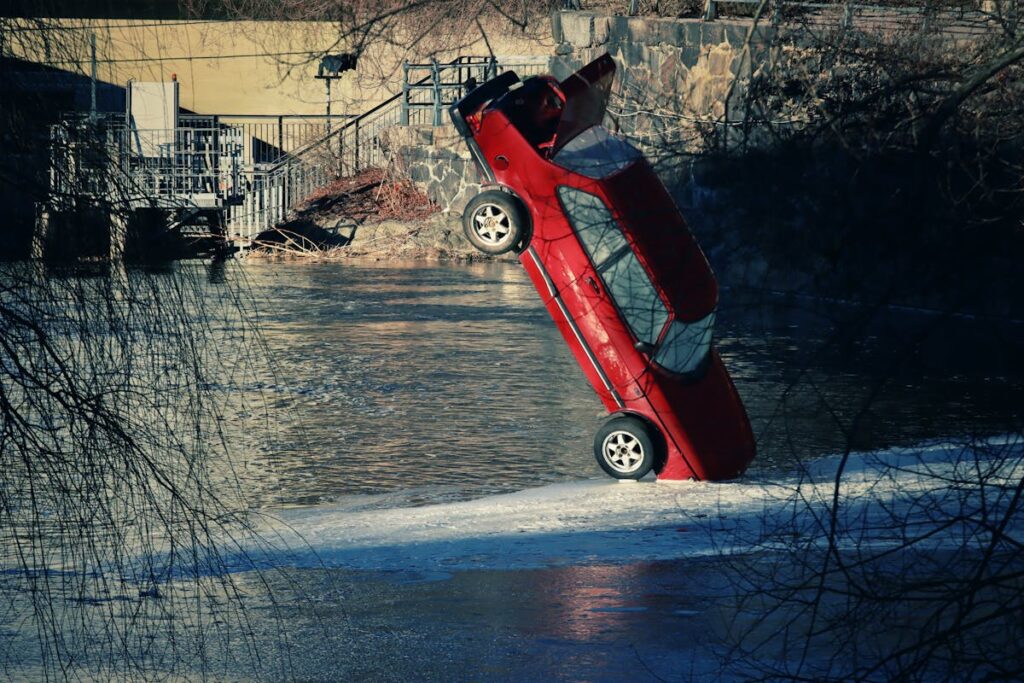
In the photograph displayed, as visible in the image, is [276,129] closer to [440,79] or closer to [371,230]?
[440,79]

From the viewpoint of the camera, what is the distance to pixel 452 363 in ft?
51.5

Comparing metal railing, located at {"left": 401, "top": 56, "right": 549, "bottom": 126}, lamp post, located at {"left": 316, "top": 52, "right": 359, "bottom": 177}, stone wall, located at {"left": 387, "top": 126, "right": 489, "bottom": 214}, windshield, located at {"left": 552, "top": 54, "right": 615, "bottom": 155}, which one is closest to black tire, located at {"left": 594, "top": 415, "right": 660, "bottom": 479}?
windshield, located at {"left": 552, "top": 54, "right": 615, "bottom": 155}

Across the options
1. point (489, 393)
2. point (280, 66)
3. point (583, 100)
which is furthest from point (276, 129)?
point (583, 100)

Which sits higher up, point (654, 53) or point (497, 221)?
point (654, 53)

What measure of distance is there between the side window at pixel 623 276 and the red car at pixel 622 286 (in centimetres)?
1

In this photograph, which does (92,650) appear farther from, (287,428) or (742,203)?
(287,428)

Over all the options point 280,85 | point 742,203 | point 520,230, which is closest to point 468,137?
point 520,230

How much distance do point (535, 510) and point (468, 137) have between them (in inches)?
125

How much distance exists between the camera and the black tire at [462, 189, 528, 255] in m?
10.1

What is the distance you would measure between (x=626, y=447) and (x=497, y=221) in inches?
77.8

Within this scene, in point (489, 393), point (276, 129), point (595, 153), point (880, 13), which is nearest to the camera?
point (595, 153)

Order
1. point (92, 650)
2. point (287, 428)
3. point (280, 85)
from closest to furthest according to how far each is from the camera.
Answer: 1. point (92, 650)
2. point (287, 428)
3. point (280, 85)

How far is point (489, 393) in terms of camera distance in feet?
45.8

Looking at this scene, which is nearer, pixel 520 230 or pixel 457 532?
pixel 457 532
